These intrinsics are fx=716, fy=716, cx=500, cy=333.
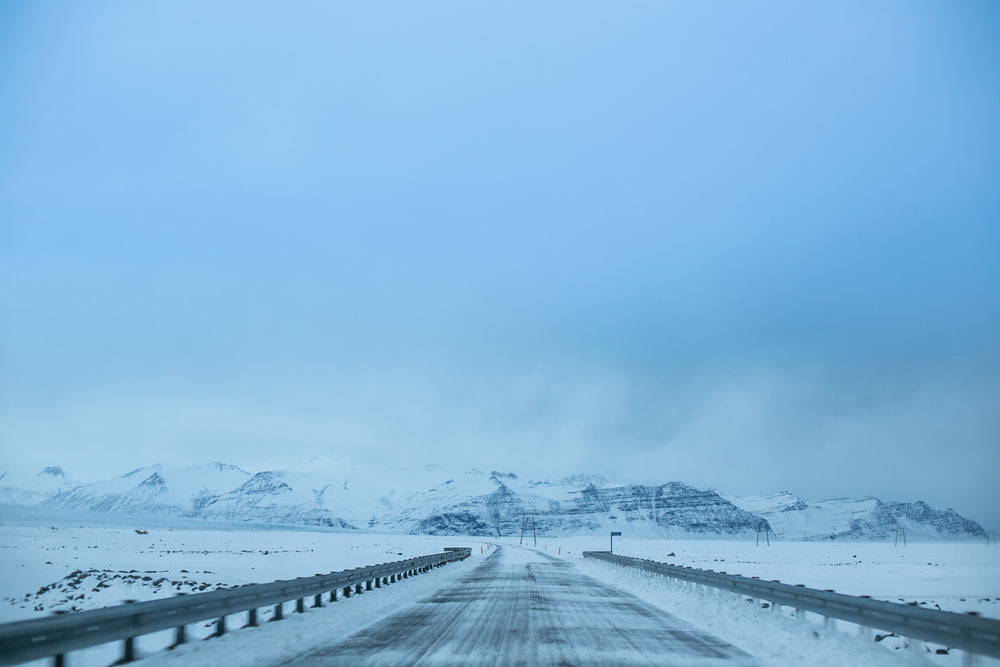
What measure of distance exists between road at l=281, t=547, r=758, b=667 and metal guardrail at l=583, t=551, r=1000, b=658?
7.52 feet

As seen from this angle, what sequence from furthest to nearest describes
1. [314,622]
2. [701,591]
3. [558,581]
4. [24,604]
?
[558,581] < [24,604] < [701,591] < [314,622]

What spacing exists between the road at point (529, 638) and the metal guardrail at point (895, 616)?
2.29 metres

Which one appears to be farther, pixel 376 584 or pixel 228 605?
pixel 376 584

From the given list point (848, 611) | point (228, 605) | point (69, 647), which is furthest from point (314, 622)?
point (848, 611)

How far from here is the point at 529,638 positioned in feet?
42.1

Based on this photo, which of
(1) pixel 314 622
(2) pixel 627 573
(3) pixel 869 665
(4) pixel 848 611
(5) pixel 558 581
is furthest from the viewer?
→ (2) pixel 627 573

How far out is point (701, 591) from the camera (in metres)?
22.5

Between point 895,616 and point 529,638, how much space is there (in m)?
5.96

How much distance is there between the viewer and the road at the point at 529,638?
10.7 m

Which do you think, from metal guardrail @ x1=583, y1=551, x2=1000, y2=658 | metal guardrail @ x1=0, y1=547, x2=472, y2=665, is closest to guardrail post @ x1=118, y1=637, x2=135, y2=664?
metal guardrail @ x1=0, y1=547, x2=472, y2=665

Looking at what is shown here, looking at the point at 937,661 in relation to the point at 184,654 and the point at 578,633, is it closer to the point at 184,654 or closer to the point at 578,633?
the point at 578,633

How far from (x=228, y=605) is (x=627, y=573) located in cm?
2569

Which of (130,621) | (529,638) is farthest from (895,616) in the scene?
(130,621)

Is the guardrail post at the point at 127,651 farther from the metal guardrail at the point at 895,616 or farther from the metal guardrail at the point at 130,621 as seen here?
the metal guardrail at the point at 895,616
